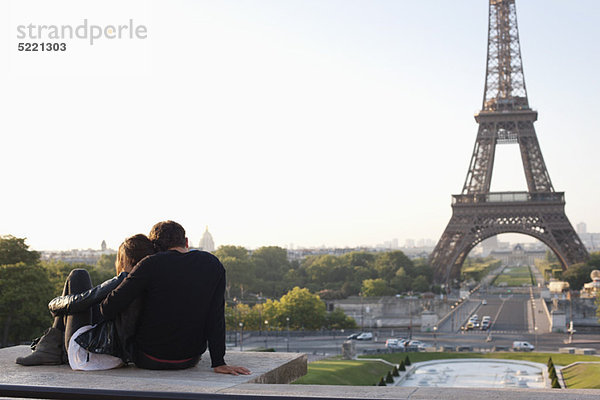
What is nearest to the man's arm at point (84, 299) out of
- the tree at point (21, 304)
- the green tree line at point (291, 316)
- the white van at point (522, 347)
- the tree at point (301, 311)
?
the tree at point (21, 304)

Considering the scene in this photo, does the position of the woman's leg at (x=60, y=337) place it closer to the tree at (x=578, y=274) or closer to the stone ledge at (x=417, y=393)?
the stone ledge at (x=417, y=393)

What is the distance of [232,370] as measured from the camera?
553cm

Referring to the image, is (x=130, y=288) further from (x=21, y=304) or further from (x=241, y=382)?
(x=21, y=304)

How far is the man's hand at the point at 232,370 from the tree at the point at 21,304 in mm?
29772

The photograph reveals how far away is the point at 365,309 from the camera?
64438 mm

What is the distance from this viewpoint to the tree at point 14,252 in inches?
1449

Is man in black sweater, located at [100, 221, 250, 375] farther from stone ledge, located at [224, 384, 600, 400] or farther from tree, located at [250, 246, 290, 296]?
tree, located at [250, 246, 290, 296]

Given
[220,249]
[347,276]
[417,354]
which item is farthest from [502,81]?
[220,249]

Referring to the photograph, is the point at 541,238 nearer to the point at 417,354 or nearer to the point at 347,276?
the point at 347,276

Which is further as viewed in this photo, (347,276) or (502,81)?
(347,276)

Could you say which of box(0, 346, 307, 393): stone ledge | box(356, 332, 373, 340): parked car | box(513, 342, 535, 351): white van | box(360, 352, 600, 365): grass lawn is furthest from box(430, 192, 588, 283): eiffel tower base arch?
box(0, 346, 307, 393): stone ledge

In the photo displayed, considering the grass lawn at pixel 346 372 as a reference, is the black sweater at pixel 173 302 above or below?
above

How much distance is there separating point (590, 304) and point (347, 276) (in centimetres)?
2730

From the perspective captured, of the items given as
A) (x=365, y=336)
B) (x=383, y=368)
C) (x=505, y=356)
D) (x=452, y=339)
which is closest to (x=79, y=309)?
(x=383, y=368)
